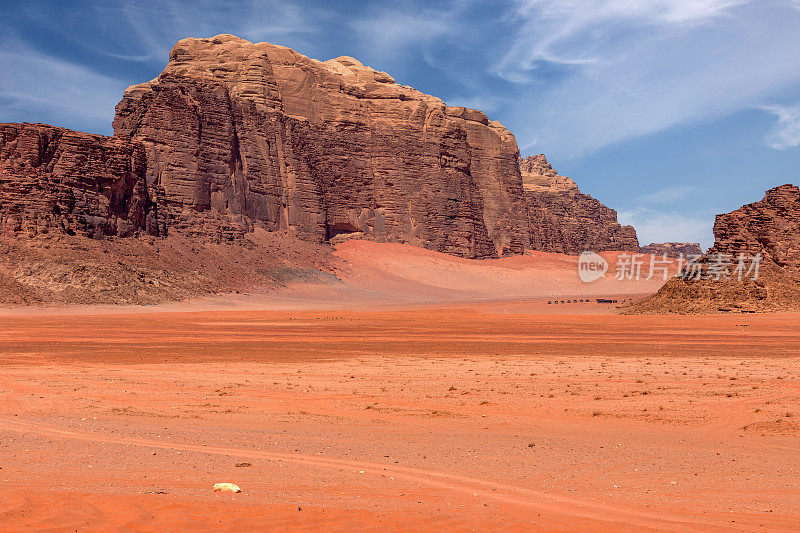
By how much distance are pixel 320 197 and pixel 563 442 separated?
7488 cm

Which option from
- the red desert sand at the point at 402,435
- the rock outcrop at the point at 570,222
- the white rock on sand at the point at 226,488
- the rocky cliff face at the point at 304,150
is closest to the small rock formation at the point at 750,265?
the red desert sand at the point at 402,435

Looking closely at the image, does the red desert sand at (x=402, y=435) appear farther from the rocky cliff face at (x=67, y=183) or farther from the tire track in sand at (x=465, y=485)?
the rocky cliff face at (x=67, y=183)

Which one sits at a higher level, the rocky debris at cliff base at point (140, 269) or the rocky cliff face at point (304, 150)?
the rocky cliff face at point (304, 150)

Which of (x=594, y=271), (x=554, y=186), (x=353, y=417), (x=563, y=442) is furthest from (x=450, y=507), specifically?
(x=554, y=186)

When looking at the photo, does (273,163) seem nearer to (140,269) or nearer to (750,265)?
(140,269)

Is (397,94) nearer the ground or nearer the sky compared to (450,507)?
nearer the sky

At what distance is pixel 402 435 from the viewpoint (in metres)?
9.97

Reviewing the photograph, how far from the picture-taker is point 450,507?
246 inches

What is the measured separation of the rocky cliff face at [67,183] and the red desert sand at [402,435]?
110 ft

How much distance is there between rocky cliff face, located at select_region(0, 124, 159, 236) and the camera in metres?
54.7

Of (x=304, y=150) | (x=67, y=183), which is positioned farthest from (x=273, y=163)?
(x=67, y=183)

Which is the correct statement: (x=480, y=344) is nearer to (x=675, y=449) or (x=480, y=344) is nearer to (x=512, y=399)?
(x=512, y=399)
